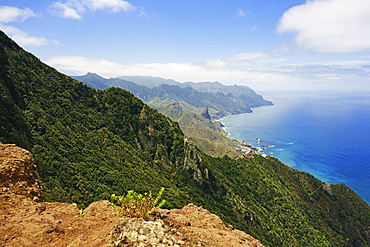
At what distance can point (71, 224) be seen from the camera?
38.1 ft

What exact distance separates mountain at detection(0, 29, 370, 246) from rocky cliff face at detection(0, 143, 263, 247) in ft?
50.7

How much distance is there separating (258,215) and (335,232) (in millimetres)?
45136

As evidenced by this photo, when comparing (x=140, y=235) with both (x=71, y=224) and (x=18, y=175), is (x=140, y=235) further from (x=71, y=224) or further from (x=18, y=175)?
(x=18, y=175)

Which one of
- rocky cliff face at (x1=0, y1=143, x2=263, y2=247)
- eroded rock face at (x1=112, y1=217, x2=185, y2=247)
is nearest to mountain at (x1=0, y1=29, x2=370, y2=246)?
rocky cliff face at (x1=0, y1=143, x2=263, y2=247)

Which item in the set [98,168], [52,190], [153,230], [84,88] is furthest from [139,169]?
[153,230]

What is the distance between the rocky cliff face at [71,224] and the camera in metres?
7.82

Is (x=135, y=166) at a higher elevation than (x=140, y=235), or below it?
below

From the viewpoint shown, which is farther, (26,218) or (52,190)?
(52,190)

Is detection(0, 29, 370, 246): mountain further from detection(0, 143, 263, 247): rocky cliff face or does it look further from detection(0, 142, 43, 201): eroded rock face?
detection(0, 143, 263, 247): rocky cliff face

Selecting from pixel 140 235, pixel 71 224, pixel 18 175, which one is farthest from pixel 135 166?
pixel 140 235

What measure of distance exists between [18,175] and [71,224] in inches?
255

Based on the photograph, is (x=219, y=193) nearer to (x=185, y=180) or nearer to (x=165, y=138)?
(x=185, y=180)

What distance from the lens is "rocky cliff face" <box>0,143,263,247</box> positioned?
25.7 feet

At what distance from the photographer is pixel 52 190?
3147cm
